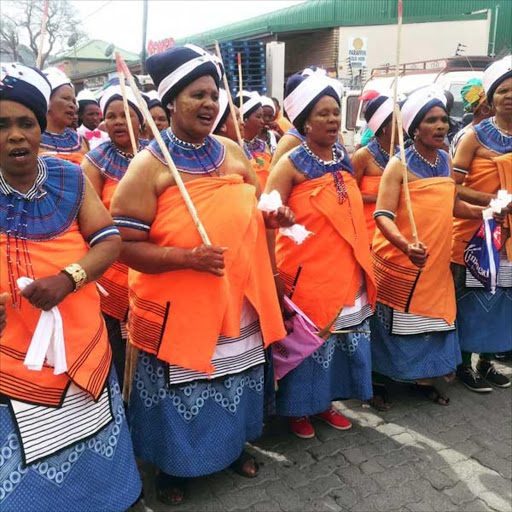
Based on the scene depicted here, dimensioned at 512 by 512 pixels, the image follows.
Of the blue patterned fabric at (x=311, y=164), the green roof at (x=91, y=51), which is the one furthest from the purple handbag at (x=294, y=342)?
the green roof at (x=91, y=51)

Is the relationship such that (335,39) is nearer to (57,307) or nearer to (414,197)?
(414,197)

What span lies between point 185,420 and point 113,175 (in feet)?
5.08

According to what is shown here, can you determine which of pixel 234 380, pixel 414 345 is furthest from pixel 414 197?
pixel 234 380

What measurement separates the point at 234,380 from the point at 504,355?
2848 millimetres

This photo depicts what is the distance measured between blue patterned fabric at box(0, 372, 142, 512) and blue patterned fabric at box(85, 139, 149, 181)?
4.76ft

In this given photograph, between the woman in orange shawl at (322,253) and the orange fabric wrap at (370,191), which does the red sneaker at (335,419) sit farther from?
the orange fabric wrap at (370,191)

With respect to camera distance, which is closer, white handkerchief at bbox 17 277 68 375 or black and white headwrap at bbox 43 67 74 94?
white handkerchief at bbox 17 277 68 375

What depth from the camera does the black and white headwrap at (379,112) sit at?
3919mm

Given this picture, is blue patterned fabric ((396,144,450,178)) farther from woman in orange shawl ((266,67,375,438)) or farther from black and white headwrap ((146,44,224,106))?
black and white headwrap ((146,44,224,106))

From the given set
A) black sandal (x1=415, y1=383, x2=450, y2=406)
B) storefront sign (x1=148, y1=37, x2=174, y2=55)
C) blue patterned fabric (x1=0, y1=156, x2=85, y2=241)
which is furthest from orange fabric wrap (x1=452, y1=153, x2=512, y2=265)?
storefront sign (x1=148, y1=37, x2=174, y2=55)

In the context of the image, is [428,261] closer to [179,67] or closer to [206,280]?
[206,280]

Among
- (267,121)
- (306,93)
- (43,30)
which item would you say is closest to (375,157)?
(306,93)

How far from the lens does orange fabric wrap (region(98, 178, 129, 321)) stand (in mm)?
3256

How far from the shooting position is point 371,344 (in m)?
3.88
